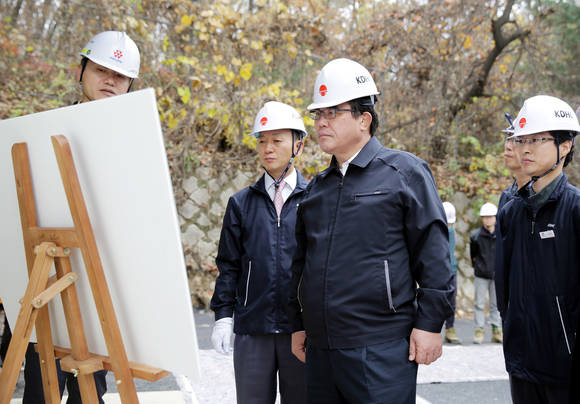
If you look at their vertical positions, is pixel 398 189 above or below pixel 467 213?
above

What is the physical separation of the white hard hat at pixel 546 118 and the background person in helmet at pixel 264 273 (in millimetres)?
1304

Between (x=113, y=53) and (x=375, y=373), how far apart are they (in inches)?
86.3

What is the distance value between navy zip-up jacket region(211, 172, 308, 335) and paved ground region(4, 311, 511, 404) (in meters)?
1.28

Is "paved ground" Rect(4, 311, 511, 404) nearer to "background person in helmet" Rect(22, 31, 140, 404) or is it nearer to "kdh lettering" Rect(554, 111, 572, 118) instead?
"background person in helmet" Rect(22, 31, 140, 404)

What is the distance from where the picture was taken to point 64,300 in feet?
7.02

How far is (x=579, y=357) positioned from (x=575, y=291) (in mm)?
315

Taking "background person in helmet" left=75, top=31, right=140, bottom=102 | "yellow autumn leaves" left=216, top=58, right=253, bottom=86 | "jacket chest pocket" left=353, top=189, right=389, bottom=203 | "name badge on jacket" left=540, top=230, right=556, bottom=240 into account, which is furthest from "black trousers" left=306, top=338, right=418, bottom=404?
"yellow autumn leaves" left=216, top=58, right=253, bottom=86

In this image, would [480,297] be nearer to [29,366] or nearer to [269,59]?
[269,59]

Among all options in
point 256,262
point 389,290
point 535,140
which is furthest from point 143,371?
point 535,140

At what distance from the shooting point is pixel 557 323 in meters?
2.56

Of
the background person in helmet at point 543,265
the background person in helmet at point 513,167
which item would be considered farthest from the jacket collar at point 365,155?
the background person in helmet at point 513,167

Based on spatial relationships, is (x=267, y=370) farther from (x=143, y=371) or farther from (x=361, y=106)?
(x=361, y=106)

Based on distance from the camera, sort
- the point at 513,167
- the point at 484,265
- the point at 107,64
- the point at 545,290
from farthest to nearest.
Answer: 1. the point at 484,265
2. the point at 513,167
3. the point at 107,64
4. the point at 545,290

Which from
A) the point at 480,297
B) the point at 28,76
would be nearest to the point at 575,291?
the point at 480,297
